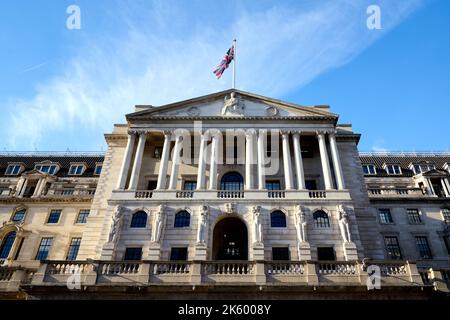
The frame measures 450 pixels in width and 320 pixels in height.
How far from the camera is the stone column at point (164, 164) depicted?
30091 mm

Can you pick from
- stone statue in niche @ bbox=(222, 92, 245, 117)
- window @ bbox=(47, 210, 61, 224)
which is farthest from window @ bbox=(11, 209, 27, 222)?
stone statue in niche @ bbox=(222, 92, 245, 117)

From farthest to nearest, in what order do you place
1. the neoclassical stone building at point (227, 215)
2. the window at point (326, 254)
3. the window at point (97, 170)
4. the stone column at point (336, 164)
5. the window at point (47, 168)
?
the window at point (47, 168) → the window at point (97, 170) → the stone column at point (336, 164) → the window at point (326, 254) → the neoclassical stone building at point (227, 215)

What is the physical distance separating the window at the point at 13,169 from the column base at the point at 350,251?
48913mm

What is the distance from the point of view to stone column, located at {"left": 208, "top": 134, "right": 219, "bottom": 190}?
2992 centimetres

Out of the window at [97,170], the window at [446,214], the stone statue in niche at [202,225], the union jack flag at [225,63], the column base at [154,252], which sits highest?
the union jack flag at [225,63]

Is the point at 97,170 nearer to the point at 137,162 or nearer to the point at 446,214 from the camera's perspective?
the point at 137,162

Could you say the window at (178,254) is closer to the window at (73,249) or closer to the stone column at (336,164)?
the stone column at (336,164)

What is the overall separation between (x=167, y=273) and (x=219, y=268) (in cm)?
379

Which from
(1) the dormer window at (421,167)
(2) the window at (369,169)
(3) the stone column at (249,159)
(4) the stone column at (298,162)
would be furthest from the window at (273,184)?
(1) the dormer window at (421,167)

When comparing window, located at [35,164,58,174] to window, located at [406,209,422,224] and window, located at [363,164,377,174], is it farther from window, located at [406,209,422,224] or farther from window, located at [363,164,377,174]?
window, located at [406,209,422,224]

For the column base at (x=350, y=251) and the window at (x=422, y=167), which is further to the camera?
the window at (x=422, y=167)

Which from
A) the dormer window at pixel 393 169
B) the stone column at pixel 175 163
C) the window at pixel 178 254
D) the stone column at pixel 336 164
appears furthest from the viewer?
the dormer window at pixel 393 169

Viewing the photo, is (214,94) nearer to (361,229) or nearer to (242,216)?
(242,216)

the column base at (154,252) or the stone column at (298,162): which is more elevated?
the stone column at (298,162)
